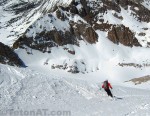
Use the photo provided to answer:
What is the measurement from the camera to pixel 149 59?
5679 inches

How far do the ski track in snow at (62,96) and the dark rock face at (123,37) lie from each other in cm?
12219

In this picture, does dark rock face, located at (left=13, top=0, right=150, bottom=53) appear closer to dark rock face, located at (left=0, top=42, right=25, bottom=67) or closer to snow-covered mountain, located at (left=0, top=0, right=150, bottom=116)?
snow-covered mountain, located at (left=0, top=0, right=150, bottom=116)

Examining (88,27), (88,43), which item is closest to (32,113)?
(88,43)

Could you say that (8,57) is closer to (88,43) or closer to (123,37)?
(88,43)

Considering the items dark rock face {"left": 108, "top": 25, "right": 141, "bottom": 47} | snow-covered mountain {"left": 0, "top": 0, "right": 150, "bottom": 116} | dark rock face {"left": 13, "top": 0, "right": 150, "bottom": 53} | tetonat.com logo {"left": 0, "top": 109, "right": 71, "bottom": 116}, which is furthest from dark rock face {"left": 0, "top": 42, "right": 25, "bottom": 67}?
tetonat.com logo {"left": 0, "top": 109, "right": 71, "bottom": 116}

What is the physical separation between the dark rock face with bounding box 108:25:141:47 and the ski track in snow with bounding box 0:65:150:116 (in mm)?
122186

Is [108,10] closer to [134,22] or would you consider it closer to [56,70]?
[134,22]

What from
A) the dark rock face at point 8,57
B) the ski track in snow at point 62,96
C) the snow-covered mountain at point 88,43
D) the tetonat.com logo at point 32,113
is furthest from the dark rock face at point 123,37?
the tetonat.com logo at point 32,113

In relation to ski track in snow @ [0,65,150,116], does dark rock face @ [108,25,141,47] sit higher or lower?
lower

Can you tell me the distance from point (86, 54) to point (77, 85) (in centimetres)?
11230

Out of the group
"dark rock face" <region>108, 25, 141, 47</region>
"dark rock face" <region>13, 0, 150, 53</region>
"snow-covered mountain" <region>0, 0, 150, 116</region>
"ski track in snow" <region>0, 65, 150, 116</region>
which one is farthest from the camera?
"dark rock face" <region>108, 25, 141, 47</region>

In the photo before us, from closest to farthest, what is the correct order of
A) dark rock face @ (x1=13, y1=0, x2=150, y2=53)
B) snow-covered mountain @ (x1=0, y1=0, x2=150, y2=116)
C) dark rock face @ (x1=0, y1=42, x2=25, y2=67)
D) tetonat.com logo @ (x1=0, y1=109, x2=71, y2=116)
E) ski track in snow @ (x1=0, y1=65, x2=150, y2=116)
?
tetonat.com logo @ (x1=0, y1=109, x2=71, y2=116), ski track in snow @ (x1=0, y1=65, x2=150, y2=116), dark rock face @ (x1=0, y1=42, x2=25, y2=67), snow-covered mountain @ (x1=0, y1=0, x2=150, y2=116), dark rock face @ (x1=13, y1=0, x2=150, y2=53)

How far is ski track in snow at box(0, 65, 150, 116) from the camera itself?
25.6 meters

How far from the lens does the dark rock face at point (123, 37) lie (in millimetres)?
157750
